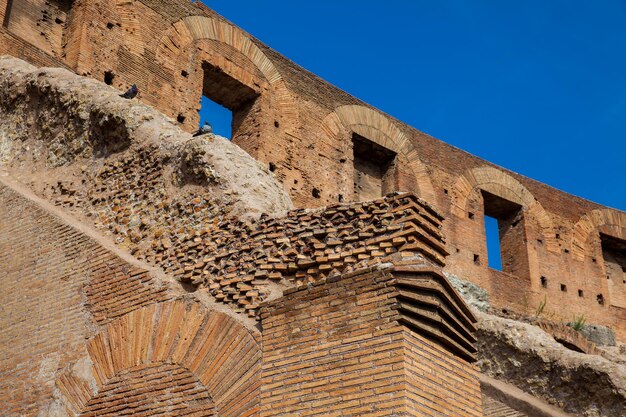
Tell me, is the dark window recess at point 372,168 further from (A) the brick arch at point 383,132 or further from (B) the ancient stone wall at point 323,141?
(A) the brick arch at point 383,132

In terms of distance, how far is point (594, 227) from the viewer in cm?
1861

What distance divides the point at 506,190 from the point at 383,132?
133 inches

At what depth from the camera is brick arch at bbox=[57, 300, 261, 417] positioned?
5309mm

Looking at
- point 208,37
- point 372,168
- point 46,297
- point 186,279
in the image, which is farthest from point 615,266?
point 46,297

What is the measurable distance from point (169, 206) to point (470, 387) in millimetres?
2782

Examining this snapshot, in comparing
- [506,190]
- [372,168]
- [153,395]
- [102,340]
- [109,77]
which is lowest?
[153,395]

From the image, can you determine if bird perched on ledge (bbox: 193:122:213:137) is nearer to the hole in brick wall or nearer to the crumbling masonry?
the crumbling masonry

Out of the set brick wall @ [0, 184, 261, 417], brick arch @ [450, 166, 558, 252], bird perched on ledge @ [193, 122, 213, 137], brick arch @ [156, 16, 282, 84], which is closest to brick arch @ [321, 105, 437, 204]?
brick arch @ [450, 166, 558, 252]

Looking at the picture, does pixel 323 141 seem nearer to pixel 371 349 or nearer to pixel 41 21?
pixel 41 21

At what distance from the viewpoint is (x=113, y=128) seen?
7.62 metres

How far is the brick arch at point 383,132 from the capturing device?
49.6ft

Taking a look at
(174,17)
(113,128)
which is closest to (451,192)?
(174,17)

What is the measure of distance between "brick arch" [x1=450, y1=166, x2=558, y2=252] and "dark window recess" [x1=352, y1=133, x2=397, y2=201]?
169 centimetres

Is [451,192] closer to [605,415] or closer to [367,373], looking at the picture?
[605,415]
